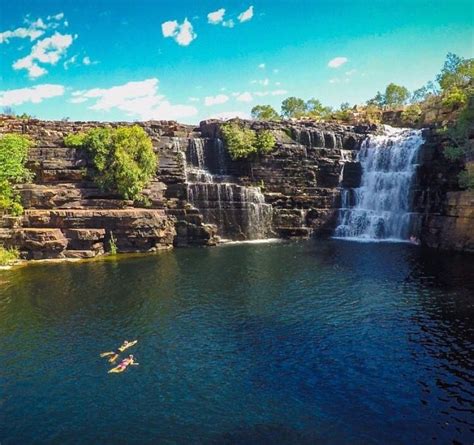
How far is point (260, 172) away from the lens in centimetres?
5850

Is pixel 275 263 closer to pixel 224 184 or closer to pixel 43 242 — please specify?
pixel 224 184

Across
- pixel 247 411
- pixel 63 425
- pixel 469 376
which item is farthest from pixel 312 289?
pixel 63 425

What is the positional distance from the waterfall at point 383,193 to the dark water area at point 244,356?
1540 centimetres

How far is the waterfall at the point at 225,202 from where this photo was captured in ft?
175

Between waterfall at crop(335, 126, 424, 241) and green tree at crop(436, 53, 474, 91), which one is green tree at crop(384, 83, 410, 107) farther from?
A: waterfall at crop(335, 126, 424, 241)

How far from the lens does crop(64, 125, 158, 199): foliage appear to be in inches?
1939

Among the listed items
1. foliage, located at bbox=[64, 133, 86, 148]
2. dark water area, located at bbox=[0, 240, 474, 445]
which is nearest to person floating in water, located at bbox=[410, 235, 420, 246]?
dark water area, located at bbox=[0, 240, 474, 445]

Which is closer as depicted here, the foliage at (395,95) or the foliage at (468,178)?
the foliage at (468,178)

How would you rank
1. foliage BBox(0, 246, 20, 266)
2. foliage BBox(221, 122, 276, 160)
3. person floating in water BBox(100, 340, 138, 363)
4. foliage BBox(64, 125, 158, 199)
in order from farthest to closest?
foliage BBox(221, 122, 276, 160) → foliage BBox(64, 125, 158, 199) → foliage BBox(0, 246, 20, 266) → person floating in water BBox(100, 340, 138, 363)

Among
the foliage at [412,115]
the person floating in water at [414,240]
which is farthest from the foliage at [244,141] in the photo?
the foliage at [412,115]

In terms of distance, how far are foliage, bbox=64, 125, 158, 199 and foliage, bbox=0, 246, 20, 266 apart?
37.9 feet

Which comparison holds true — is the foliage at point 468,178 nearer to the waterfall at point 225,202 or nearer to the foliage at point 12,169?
the waterfall at point 225,202

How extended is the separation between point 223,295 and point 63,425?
1595 centimetres

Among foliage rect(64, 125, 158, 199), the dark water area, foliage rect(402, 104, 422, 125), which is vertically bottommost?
the dark water area
